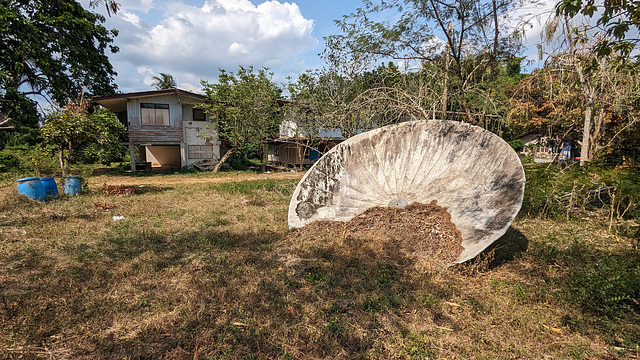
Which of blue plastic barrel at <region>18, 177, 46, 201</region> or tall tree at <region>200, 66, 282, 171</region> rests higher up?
tall tree at <region>200, 66, 282, 171</region>

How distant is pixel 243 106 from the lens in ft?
61.6

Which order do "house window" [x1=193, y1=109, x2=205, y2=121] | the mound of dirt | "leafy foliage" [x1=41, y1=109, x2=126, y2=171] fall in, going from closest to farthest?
the mound of dirt, "leafy foliage" [x1=41, y1=109, x2=126, y2=171], "house window" [x1=193, y1=109, x2=205, y2=121]

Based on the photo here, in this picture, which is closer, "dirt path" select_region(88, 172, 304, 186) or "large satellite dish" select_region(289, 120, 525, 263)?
"large satellite dish" select_region(289, 120, 525, 263)

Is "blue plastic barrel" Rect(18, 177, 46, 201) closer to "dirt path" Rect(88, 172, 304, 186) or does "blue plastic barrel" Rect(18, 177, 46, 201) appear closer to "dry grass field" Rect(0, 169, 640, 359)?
"dry grass field" Rect(0, 169, 640, 359)

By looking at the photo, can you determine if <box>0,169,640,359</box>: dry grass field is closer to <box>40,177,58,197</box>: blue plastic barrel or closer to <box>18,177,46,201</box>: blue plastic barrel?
<box>18,177,46,201</box>: blue plastic barrel

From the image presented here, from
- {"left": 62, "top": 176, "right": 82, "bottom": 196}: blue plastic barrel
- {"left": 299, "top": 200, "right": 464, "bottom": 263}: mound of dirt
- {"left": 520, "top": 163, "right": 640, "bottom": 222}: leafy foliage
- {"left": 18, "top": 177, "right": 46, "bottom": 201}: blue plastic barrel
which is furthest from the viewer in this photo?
{"left": 62, "top": 176, "right": 82, "bottom": 196}: blue plastic barrel

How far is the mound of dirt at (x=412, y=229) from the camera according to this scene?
4758mm

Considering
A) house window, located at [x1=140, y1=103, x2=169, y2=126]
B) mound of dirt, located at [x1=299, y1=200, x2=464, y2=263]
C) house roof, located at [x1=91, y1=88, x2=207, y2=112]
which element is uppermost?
house roof, located at [x1=91, y1=88, x2=207, y2=112]

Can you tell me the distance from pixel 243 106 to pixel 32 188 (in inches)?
476

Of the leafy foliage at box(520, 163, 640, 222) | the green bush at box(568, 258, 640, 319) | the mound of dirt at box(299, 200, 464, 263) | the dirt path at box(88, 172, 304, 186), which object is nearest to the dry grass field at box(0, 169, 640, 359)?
the green bush at box(568, 258, 640, 319)

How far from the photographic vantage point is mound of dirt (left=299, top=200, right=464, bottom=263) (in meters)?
4.76

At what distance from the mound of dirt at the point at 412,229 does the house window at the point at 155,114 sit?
1709cm

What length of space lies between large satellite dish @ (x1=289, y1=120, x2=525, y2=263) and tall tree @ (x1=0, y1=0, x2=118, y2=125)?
61.4ft

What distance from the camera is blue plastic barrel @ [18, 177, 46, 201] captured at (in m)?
8.26
